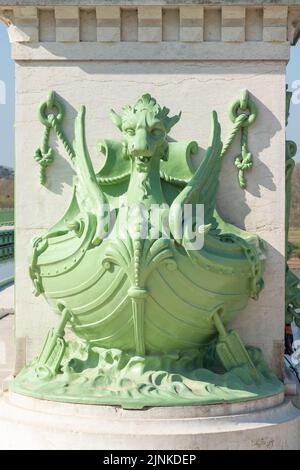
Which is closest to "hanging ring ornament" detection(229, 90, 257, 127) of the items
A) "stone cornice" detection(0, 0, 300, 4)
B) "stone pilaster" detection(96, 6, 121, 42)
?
"stone cornice" detection(0, 0, 300, 4)

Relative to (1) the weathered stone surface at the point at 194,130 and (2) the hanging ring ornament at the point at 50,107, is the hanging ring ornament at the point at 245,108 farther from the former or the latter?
(2) the hanging ring ornament at the point at 50,107

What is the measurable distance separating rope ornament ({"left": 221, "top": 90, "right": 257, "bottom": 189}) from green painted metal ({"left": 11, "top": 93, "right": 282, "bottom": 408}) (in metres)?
0.26

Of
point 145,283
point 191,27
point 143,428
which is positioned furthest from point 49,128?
point 143,428

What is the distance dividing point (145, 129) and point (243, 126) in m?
1.23

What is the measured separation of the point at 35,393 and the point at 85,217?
4.91 ft

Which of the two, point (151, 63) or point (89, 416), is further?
point (151, 63)

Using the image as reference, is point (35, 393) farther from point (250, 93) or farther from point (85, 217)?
point (250, 93)

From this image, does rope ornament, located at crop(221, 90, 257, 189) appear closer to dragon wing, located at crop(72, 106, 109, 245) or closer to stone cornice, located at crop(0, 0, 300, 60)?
stone cornice, located at crop(0, 0, 300, 60)

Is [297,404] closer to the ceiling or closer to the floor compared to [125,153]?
closer to the floor

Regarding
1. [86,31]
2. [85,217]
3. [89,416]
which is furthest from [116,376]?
[86,31]

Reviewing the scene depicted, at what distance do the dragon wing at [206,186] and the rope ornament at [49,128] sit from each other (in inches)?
49.6

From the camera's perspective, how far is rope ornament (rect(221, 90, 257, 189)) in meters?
10.5

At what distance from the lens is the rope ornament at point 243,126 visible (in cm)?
1053

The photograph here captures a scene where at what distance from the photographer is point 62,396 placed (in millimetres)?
9680
